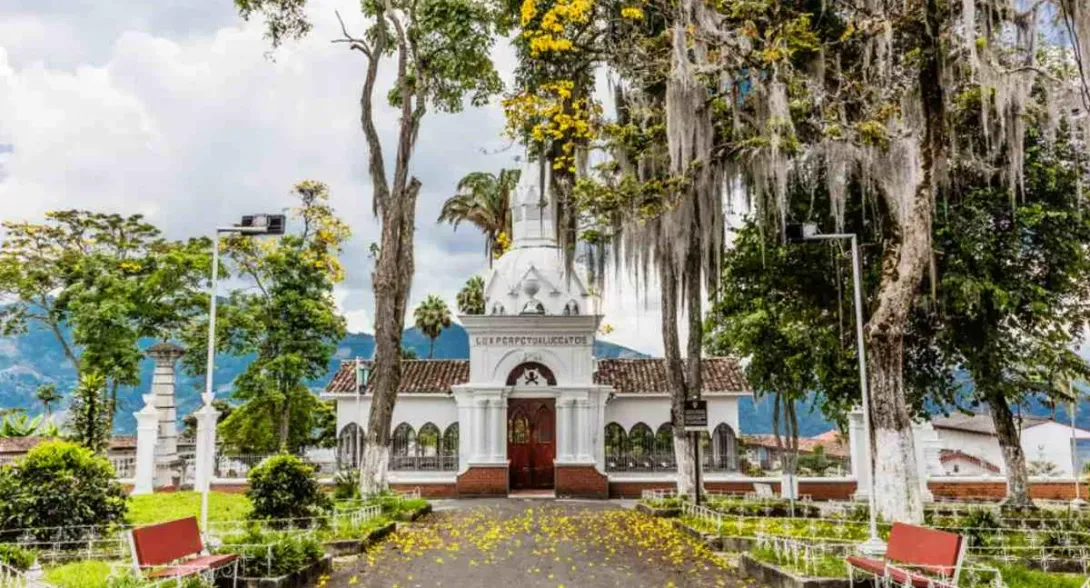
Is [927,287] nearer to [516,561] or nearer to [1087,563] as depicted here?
[1087,563]

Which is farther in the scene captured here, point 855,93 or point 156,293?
point 156,293

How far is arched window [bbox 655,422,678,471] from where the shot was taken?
2581cm

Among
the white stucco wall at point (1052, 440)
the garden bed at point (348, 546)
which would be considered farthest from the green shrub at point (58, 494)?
the white stucco wall at point (1052, 440)

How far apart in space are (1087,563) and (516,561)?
7.41 metres

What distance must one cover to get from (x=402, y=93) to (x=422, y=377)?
→ 11.6m

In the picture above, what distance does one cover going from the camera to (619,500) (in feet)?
79.4

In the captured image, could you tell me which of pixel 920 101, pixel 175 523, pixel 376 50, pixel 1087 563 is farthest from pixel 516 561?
pixel 376 50

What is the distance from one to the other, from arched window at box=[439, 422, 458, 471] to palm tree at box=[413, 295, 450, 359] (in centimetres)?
1568

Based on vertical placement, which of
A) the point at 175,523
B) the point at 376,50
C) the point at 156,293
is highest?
the point at 376,50

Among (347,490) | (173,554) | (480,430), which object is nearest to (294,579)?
(173,554)

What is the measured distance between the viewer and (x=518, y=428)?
25.9m

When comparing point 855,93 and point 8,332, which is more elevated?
point 855,93

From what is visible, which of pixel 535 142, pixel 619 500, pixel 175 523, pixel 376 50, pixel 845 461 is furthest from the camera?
pixel 845 461

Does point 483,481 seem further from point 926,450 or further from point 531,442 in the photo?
point 926,450
